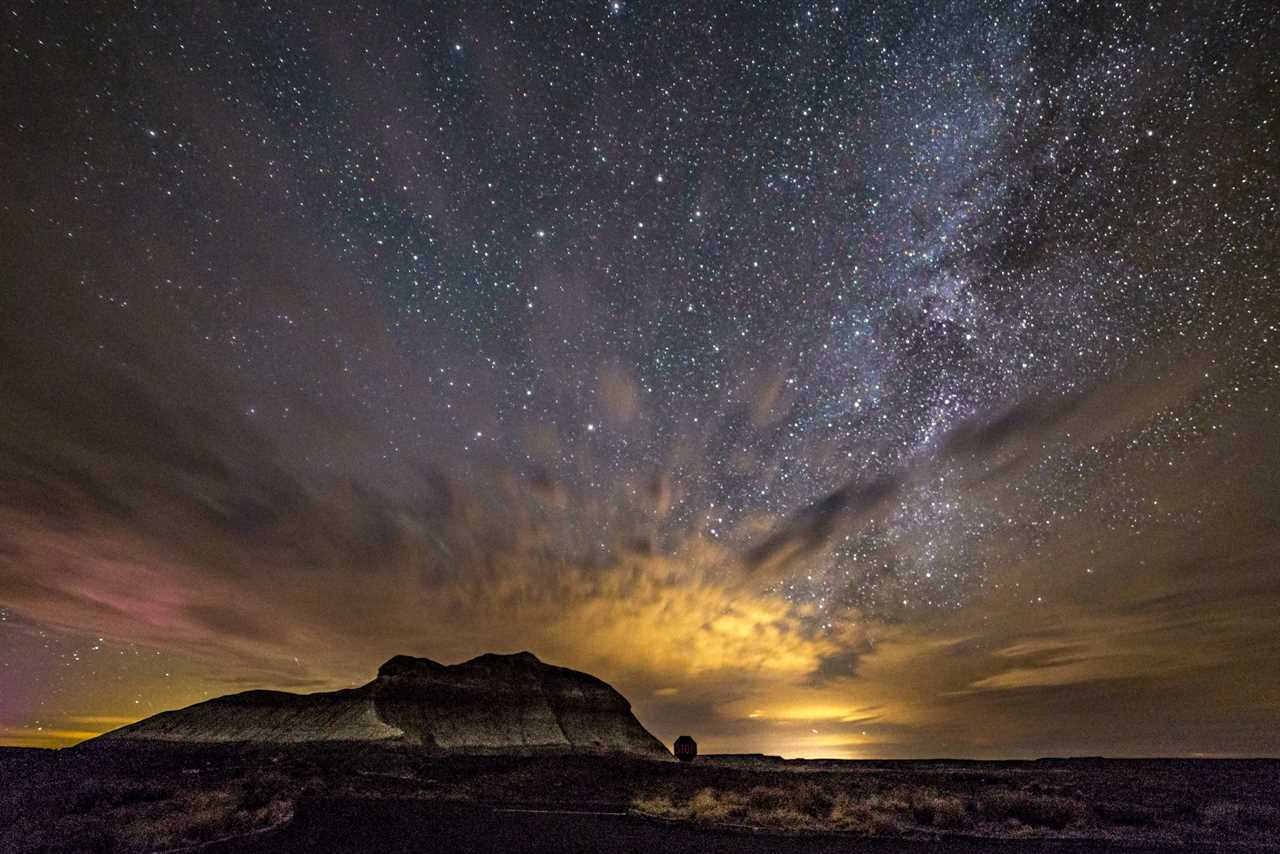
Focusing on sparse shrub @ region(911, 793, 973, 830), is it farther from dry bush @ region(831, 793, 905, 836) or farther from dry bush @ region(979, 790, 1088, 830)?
dry bush @ region(979, 790, 1088, 830)

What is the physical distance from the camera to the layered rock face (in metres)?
69.4

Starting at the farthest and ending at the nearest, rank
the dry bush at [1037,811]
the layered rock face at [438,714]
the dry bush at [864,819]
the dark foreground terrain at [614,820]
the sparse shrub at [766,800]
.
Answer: the layered rock face at [438,714] → the sparse shrub at [766,800] → the dry bush at [1037,811] → the dry bush at [864,819] → the dark foreground terrain at [614,820]

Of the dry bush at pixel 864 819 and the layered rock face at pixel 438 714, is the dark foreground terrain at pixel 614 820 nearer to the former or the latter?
the dry bush at pixel 864 819

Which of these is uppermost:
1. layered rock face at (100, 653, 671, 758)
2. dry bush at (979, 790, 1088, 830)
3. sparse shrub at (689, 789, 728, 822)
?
layered rock face at (100, 653, 671, 758)

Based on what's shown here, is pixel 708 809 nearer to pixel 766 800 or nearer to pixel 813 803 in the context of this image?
pixel 766 800

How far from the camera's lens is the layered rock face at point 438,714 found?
Result: 69438 mm

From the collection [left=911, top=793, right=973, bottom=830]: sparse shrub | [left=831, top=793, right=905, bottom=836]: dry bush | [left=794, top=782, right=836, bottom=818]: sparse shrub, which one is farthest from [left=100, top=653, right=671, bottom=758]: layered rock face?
[left=911, top=793, right=973, bottom=830]: sparse shrub

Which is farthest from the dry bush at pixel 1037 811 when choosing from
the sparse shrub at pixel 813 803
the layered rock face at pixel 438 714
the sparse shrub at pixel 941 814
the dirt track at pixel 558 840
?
the layered rock face at pixel 438 714

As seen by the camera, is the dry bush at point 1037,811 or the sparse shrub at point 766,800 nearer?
the dry bush at point 1037,811

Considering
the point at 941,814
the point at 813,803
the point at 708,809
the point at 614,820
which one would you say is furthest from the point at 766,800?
the point at 941,814

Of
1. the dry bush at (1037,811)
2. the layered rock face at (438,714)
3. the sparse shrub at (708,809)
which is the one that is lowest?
the dry bush at (1037,811)

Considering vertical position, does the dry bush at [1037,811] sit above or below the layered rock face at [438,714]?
below

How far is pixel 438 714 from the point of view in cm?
7681

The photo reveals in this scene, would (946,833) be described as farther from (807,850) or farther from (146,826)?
(146,826)
